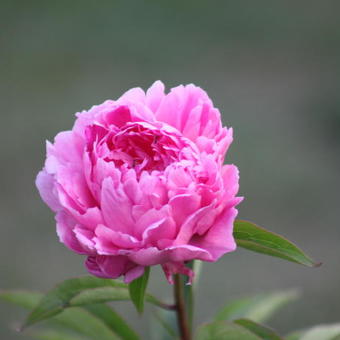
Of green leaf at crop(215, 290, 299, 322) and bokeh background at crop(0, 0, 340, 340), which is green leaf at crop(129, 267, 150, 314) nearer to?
green leaf at crop(215, 290, 299, 322)

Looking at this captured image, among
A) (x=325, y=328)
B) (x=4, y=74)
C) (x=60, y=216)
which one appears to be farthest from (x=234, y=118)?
(x=60, y=216)

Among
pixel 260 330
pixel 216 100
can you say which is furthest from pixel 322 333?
pixel 216 100

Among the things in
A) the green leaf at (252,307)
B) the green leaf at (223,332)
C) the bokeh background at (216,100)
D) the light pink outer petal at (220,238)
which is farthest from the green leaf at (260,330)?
the bokeh background at (216,100)

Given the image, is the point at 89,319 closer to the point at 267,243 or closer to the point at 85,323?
the point at 85,323

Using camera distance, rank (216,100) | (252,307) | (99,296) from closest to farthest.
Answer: (99,296), (252,307), (216,100)

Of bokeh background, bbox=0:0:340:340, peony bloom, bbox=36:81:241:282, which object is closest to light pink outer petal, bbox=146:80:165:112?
peony bloom, bbox=36:81:241:282
